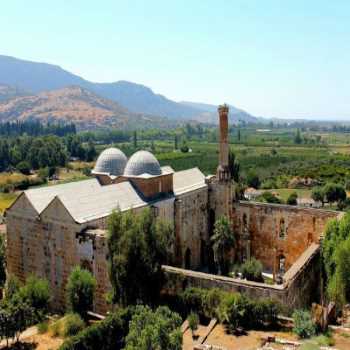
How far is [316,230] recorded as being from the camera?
3569cm

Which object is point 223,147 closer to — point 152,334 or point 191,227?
point 191,227

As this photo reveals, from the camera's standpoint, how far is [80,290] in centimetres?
2414

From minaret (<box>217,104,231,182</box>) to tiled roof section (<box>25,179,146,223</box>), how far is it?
8.91 metres

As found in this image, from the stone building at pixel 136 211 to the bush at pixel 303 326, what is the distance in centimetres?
1041

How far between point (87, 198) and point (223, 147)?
43.5 ft

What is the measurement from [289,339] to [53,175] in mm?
82390

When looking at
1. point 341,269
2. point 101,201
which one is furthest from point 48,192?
point 341,269

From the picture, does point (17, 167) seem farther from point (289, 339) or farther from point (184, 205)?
point (289, 339)

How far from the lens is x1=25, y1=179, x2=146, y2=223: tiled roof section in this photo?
27797 mm

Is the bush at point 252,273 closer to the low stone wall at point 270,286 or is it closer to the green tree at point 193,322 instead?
the low stone wall at point 270,286

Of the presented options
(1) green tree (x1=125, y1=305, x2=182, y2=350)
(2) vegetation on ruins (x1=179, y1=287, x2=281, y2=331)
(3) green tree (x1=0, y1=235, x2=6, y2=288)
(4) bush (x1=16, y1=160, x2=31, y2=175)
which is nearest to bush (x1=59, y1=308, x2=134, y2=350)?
(1) green tree (x1=125, y1=305, x2=182, y2=350)

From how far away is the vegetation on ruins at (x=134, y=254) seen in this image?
896 inches

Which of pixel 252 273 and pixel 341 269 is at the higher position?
pixel 341 269

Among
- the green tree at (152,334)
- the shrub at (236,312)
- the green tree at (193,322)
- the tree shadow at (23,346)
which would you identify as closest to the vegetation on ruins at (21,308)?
the tree shadow at (23,346)
